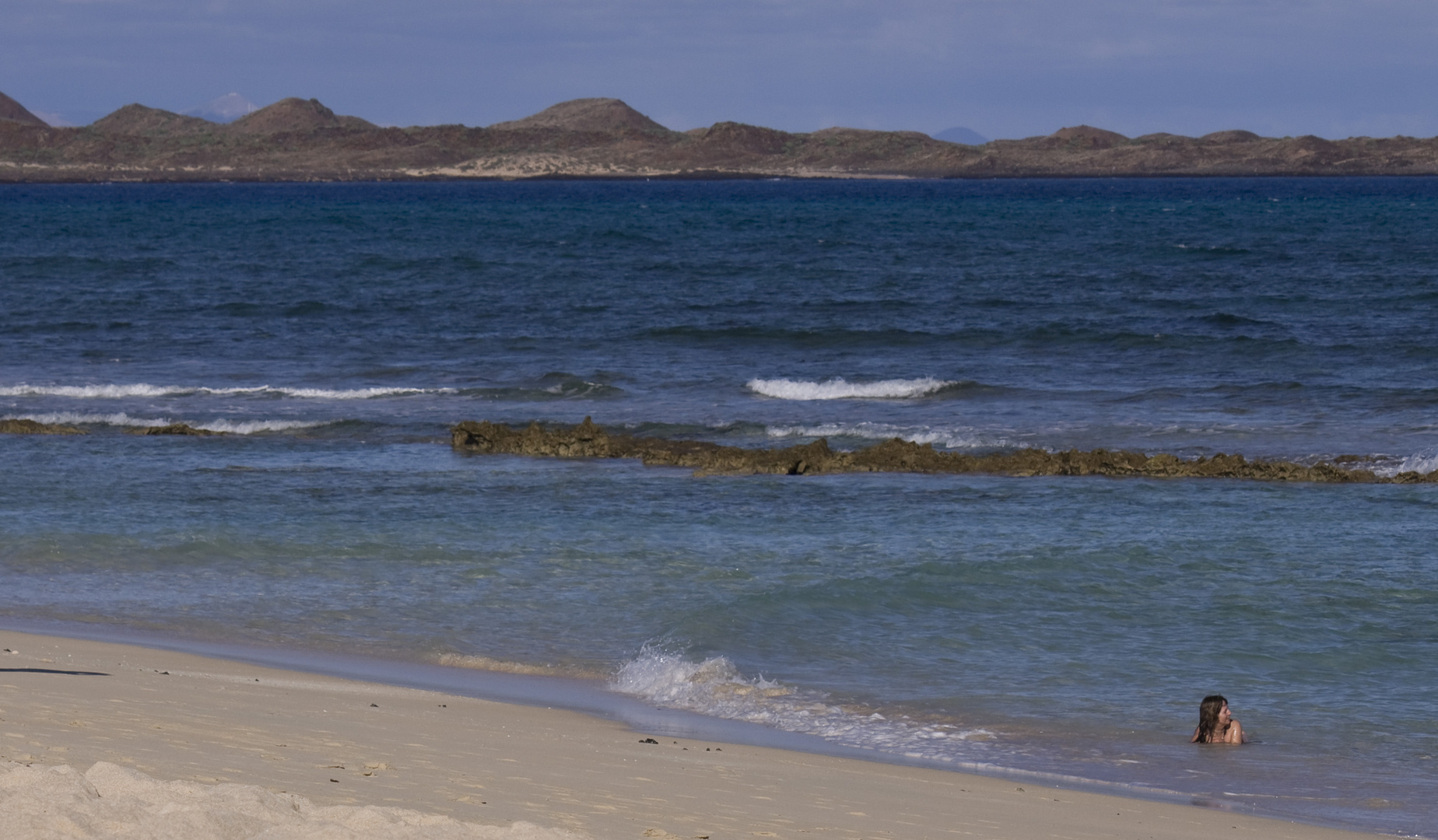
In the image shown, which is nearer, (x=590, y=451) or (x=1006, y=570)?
(x=1006, y=570)

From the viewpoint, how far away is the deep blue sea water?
34.5ft

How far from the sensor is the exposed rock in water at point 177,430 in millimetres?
22531

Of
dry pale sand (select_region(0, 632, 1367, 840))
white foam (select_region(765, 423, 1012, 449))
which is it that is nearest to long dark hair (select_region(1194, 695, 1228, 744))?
dry pale sand (select_region(0, 632, 1367, 840))

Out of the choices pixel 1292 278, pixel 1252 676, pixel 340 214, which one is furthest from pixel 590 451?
pixel 340 214

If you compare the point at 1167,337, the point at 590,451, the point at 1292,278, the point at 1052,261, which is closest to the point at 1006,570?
the point at 590,451

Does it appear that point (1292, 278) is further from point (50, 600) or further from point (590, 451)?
point (50, 600)

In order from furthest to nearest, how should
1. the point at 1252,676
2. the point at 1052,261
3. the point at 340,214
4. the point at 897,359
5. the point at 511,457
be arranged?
the point at 340,214 → the point at 1052,261 → the point at 897,359 → the point at 511,457 → the point at 1252,676

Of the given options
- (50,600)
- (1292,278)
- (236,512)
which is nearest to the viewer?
(50,600)

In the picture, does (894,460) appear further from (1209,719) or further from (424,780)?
(424,780)

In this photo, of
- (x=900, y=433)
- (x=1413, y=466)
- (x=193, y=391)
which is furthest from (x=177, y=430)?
(x=1413, y=466)

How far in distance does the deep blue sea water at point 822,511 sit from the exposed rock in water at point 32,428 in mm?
524

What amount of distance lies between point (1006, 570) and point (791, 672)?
336 cm

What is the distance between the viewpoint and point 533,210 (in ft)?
350

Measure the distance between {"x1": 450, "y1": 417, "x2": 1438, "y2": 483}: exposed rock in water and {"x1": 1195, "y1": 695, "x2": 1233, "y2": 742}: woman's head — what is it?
924cm
